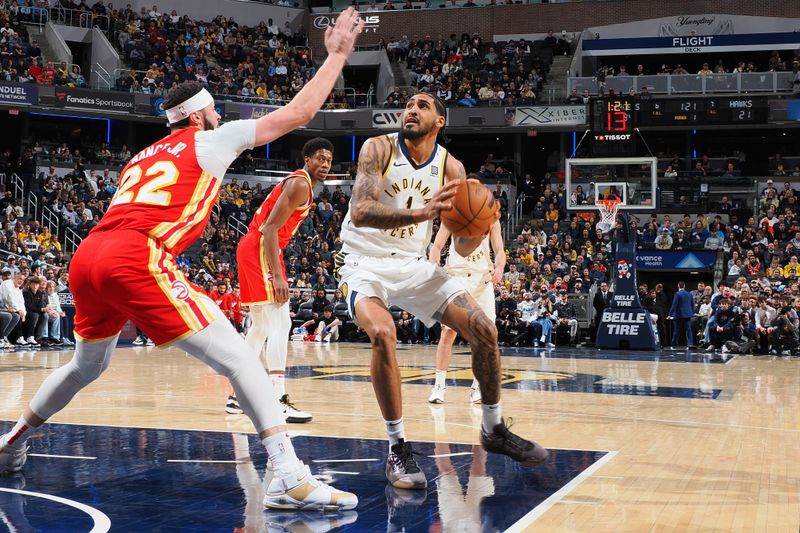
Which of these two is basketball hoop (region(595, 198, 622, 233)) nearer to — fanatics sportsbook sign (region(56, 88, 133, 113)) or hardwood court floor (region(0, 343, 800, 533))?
hardwood court floor (region(0, 343, 800, 533))

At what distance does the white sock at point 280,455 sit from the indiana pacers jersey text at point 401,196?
144 cm

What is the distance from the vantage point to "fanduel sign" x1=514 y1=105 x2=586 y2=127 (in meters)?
31.2

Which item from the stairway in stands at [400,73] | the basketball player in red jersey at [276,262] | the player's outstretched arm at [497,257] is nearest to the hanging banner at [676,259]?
the stairway in stands at [400,73]

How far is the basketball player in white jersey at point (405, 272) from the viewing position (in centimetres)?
481

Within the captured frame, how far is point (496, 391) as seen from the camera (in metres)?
5.05

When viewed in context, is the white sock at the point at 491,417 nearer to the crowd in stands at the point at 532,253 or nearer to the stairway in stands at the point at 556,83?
the crowd in stands at the point at 532,253

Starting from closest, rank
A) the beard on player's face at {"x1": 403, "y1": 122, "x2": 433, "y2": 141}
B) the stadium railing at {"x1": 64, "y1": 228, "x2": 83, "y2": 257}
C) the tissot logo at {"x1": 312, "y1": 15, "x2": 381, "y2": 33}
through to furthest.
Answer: the beard on player's face at {"x1": 403, "y1": 122, "x2": 433, "y2": 141}
the stadium railing at {"x1": 64, "y1": 228, "x2": 83, "y2": 257}
the tissot logo at {"x1": 312, "y1": 15, "x2": 381, "y2": 33}

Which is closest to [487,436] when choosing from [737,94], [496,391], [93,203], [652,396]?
[496,391]

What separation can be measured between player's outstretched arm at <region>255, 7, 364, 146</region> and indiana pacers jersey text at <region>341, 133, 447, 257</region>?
35.9 inches

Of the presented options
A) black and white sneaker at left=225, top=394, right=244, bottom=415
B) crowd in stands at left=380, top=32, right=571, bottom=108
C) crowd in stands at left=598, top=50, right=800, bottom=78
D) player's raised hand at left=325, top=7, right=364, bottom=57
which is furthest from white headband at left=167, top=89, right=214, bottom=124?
crowd in stands at left=380, top=32, right=571, bottom=108

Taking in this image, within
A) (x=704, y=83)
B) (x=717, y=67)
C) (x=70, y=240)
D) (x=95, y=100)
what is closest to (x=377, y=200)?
(x=70, y=240)

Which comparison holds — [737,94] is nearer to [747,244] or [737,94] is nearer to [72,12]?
[747,244]

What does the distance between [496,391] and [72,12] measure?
33341 mm

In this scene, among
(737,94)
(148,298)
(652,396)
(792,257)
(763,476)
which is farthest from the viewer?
(737,94)
